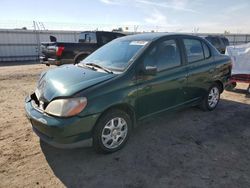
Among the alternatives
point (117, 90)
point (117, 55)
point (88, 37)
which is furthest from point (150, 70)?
point (88, 37)

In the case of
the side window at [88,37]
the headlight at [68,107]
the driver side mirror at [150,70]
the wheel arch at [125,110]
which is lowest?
the wheel arch at [125,110]

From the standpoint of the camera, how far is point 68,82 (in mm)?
3447

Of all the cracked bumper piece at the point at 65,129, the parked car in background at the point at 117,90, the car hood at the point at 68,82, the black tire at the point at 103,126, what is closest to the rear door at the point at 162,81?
the parked car in background at the point at 117,90

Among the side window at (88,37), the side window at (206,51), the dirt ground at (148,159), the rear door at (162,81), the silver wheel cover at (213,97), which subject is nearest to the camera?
the dirt ground at (148,159)

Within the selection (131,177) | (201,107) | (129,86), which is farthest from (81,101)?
(201,107)

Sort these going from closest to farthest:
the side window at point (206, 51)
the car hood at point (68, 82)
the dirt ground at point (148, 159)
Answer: the dirt ground at point (148, 159)
the car hood at point (68, 82)
the side window at point (206, 51)

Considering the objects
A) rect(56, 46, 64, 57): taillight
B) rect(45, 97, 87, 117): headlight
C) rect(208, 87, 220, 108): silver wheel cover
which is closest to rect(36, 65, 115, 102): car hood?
rect(45, 97, 87, 117): headlight

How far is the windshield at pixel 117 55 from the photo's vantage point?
152 inches

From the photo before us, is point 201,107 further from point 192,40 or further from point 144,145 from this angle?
point 144,145

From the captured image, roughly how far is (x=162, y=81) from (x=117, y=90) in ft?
3.30

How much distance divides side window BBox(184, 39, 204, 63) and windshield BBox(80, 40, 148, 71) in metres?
1.09

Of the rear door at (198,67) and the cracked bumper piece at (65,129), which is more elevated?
the rear door at (198,67)

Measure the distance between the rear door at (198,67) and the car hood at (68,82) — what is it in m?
1.90

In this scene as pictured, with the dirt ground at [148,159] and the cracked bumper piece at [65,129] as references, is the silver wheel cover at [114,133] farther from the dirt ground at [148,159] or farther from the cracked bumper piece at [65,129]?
the cracked bumper piece at [65,129]
